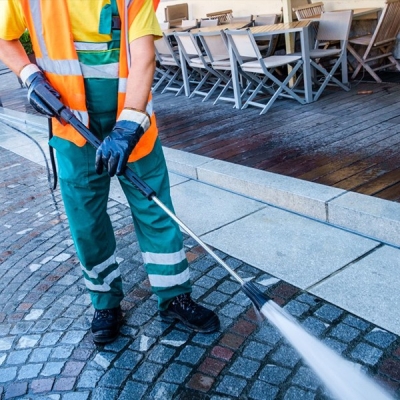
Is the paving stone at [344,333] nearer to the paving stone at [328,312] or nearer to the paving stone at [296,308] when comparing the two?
the paving stone at [328,312]

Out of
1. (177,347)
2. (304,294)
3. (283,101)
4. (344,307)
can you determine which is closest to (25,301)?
(177,347)

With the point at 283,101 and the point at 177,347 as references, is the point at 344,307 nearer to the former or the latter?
the point at 177,347

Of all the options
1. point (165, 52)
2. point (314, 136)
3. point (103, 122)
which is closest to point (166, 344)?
point (103, 122)

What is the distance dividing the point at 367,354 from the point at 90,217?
57.8 inches

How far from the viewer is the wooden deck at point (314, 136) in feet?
14.8

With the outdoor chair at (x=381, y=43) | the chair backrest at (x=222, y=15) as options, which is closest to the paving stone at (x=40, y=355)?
the outdoor chair at (x=381, y=43)

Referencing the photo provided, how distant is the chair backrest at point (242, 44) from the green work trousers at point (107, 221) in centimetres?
409

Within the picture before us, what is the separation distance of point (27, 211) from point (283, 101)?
Result: 3780 millimetres

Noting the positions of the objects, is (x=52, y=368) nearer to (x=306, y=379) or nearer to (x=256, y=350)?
(x=256, y=350)

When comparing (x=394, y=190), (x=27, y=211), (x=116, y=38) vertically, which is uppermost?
(x=116, y=38)

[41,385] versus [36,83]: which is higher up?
[36,83]

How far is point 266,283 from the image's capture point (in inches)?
130

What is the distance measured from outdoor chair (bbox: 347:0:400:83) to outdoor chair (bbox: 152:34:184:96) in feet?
8.92

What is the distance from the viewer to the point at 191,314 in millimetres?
2943
